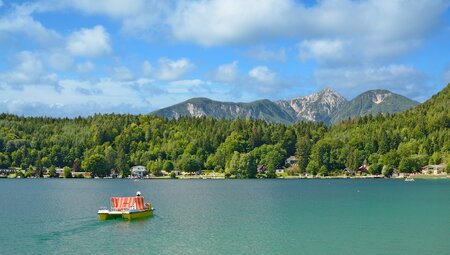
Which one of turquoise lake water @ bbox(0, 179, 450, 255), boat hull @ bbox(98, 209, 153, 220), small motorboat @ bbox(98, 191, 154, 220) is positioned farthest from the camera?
small motorboat @ bbox(98, 191, 154, 220)

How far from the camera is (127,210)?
2547 inches

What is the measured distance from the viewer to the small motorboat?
63750mm

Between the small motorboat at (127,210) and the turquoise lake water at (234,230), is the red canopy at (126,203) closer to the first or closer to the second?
the small motorboat at (127,210)

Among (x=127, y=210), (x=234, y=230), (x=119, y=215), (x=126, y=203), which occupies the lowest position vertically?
(x=234, y=230)

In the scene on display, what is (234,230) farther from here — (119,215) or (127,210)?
(119,215)

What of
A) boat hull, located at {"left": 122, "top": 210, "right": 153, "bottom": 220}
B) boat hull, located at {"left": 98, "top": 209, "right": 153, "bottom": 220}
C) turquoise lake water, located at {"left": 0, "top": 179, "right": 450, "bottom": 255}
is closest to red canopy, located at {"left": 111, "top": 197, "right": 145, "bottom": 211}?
boat hull, located at {"left": 122, "top": 210, "right": 153, "bottom": 220}

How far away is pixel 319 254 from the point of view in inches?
1646

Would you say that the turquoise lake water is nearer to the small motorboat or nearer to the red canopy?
the small motorboat

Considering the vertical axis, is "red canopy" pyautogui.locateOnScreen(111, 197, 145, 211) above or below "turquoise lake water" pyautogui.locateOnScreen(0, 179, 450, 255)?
above

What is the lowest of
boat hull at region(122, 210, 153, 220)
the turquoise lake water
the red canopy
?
the turquoise lake water

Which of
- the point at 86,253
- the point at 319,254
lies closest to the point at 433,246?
the point at 319,254

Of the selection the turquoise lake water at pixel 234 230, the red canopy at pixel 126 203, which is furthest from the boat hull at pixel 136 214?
the turquoise lake water at pixel 234 230

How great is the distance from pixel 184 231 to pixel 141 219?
13.1m

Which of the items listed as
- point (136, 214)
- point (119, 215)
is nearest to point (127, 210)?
point (119, 215)
